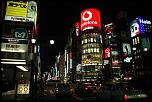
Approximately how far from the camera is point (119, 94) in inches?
585

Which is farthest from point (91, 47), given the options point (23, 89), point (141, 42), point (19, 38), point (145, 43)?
point (23, 89)

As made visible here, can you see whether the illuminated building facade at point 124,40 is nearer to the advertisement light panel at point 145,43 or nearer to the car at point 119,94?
the advertisement light panel at point 145,43

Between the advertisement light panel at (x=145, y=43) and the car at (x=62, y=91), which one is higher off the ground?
the advertisement light panel at (x=145, y=43)

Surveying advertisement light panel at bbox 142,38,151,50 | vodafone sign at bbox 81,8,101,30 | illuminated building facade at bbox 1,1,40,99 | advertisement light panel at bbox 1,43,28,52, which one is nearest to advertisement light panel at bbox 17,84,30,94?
illuminated building facade at bbox 1,1,40,99

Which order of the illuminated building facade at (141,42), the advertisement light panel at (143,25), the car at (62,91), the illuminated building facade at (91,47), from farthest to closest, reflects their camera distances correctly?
the illuminated building facade at (91,47), the advertisement light panel at (143,25), the illuminated building facade at (141,42), the car at (62,91)

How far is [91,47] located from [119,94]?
299 ft

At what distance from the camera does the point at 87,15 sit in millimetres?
104062

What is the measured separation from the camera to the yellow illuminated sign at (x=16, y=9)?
2088 centimetres

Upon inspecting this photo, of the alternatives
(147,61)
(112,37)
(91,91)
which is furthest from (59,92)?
(112,37)

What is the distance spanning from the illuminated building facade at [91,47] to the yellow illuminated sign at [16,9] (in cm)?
8021

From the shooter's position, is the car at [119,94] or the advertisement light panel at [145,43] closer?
the car at [119,94]

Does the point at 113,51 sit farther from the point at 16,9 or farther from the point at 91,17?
the point at 16,9

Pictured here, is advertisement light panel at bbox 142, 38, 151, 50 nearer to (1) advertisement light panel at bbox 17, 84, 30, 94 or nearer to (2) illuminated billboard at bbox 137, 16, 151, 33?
(2) illuminated billboard at bbox 137, 16, 151, 33

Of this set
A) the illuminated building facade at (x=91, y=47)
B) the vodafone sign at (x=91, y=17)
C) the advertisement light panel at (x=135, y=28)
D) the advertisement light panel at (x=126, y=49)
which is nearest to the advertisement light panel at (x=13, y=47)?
the advertisement light panel at (x=126, y=49)
